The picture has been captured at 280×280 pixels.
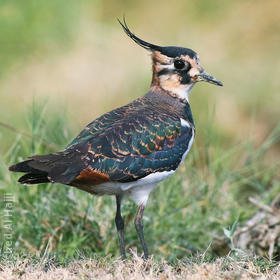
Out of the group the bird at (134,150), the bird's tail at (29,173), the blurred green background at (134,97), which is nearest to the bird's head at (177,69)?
the bird at (134,150)

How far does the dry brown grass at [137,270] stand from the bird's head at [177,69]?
5.00ft

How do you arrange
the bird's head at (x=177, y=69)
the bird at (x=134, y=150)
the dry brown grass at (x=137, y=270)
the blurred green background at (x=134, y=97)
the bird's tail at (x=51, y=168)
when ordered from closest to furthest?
the dry brown grass at (x=137, y=270) → the bird's tail at (x=51, y=168) → the bird at (x=134, y=150) → the bird's head at (x=177, y=69) → the blurred green background at (x=134, y=97)

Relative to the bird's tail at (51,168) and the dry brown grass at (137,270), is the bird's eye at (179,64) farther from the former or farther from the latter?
the dry brown grass at (137,270)

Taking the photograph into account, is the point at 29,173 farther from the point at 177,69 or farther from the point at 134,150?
the point at 177,69

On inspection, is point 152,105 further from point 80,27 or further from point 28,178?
point 80,27

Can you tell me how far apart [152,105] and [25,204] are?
127 centimetres

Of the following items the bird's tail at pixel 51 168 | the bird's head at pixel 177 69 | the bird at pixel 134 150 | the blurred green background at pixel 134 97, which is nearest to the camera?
the bird's tail at pixel 51 168

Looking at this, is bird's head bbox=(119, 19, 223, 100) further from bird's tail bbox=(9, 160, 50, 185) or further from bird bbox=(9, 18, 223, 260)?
bird's tail bbox=(9, 160, 50, 185)

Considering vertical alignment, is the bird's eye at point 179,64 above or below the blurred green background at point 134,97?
above

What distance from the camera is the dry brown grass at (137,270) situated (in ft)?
10.9

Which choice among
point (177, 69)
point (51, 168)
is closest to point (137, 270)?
point (51, 168)

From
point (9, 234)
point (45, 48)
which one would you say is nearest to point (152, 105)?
point (9, 234)

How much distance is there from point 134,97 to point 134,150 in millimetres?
3604

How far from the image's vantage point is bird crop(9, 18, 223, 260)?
391 cm
